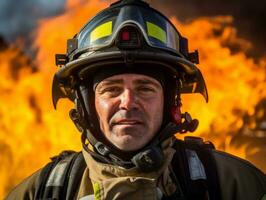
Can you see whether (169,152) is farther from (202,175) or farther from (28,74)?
(28,74)

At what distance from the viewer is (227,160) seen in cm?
323

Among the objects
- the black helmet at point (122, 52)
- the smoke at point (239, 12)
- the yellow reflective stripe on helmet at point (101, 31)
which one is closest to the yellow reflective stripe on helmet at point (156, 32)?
the black helmet at point (122, 52)

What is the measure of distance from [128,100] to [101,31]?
0.66 m

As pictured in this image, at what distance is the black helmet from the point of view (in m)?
3.22

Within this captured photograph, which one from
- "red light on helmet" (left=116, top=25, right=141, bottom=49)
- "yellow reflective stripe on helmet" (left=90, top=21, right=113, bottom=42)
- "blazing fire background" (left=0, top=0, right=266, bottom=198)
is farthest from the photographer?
"blazing fire background" (left=0, top=0, right=266, bottom=198)

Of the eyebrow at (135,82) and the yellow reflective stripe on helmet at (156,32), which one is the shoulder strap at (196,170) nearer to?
the eyebrow at (135,82)

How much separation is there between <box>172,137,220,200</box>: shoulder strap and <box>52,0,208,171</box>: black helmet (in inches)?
11.6

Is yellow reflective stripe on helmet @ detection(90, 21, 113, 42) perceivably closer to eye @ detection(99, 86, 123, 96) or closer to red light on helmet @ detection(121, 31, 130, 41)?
red light on helmet @ detection(121, 31, 130, 41)

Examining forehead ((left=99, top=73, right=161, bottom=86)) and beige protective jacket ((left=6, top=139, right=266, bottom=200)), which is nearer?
beige protective jacket ((left=6, top=139, right=266, bottom=200))

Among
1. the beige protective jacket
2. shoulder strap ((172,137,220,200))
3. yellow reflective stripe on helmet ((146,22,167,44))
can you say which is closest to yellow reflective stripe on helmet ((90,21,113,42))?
yellow reflective stripe on helmet ((146,22,167,44))

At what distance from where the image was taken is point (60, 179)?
313 cm

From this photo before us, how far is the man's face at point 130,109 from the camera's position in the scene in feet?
10.0

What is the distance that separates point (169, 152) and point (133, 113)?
1.27 ft

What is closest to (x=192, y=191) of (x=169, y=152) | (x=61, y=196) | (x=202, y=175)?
(x=202, y=175)
